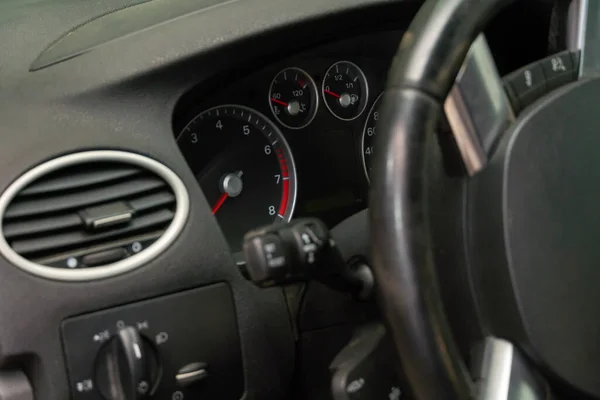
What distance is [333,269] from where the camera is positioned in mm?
712

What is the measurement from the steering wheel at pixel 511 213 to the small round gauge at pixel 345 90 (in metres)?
0.37

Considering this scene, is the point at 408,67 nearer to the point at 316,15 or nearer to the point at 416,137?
the point at 416,137

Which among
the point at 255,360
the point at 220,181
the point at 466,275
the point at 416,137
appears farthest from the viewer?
the point at 220,181

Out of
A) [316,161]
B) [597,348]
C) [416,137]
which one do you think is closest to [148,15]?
[316,161]

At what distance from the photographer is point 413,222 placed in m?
0.61

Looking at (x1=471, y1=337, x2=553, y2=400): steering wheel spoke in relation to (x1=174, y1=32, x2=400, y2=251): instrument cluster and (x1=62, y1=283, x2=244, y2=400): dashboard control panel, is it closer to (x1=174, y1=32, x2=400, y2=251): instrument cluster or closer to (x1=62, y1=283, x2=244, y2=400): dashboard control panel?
(x1=62, y1=283, x2=244, y2=400): dashboard control panel

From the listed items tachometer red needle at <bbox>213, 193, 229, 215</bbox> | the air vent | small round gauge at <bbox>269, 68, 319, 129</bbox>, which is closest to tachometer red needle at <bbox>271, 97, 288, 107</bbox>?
small round gauge at <bbox>269, 68, 319, 129</bbox>

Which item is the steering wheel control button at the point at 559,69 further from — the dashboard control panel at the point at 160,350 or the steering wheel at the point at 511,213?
the dashboard control panel at the point at 160,350

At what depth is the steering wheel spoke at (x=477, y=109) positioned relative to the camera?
0.72m

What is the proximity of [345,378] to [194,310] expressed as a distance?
17 cm

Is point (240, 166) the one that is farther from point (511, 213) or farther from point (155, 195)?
point (511, 213)

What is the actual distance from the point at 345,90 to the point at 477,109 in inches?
16.0

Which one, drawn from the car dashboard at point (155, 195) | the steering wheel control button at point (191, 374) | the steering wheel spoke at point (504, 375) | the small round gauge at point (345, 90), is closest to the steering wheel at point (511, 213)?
the steering wheel spoke at point (504, 375)

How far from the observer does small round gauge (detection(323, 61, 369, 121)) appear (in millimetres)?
1108
